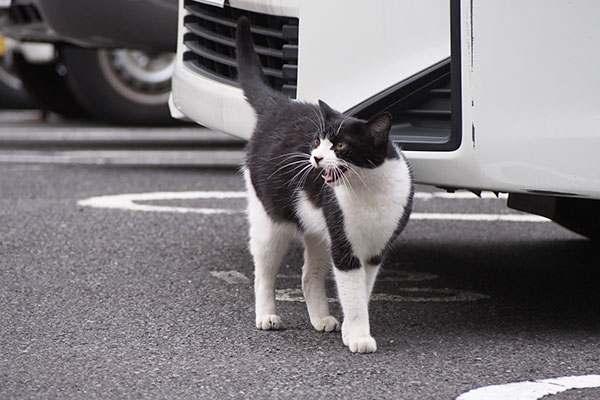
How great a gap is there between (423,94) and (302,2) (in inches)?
20.8

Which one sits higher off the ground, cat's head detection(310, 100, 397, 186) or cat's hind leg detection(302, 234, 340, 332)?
cat's head detection(310, 100, 397, 186)

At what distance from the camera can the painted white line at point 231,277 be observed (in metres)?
4.30

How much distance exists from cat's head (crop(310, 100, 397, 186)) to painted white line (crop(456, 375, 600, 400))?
731 millimetres

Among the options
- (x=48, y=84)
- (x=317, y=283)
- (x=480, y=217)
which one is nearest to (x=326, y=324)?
(x=317, y=283)

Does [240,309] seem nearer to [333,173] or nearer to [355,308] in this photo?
[355,308]

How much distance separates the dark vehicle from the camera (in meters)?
6.62

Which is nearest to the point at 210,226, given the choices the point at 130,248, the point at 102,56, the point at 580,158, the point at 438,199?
the point at 130,248

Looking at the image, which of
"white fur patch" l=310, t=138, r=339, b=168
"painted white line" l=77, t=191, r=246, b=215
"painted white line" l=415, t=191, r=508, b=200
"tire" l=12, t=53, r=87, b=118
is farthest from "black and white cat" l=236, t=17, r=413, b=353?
"tire" l=12, t=53, r=87, b=118

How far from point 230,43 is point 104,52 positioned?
14.3 ft

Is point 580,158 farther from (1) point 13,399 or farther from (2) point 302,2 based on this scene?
(1) point 13,399

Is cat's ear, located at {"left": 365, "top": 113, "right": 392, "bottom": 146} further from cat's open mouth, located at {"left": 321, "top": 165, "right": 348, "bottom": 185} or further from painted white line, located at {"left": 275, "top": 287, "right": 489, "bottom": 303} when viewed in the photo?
painted white line, located at {"left": 275, "top": 287, "right": 489, "bottom": 303}

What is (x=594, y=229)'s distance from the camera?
4676mm

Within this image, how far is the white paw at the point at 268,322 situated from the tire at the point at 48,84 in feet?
21.5

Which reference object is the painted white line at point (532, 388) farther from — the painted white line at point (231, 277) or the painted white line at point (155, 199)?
the painted white line at point (155, 199)
